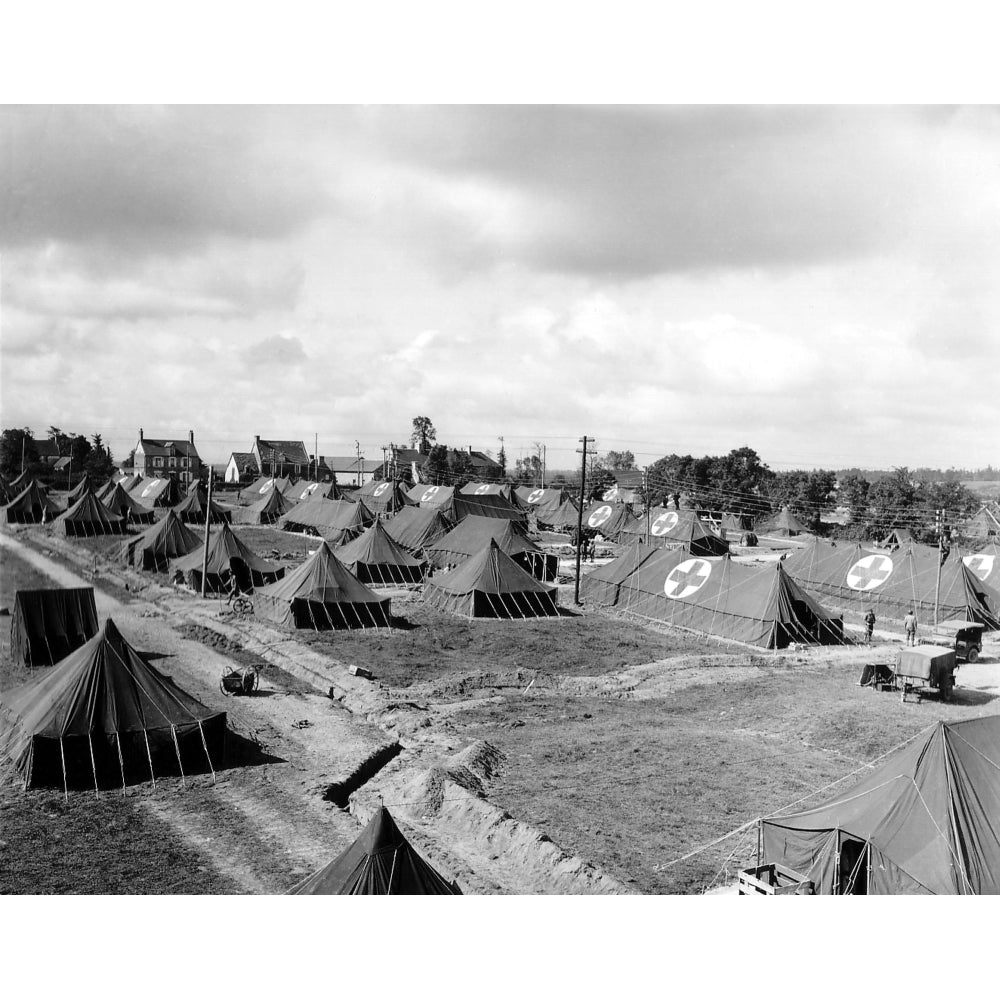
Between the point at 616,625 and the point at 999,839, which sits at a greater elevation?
the point at 999,839

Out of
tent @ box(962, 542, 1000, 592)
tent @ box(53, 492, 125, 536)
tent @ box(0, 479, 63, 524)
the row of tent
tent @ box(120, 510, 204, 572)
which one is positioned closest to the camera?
the row of tent

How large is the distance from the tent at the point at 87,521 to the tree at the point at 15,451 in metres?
18.1

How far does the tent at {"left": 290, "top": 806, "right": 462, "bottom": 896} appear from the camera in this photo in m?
10.5

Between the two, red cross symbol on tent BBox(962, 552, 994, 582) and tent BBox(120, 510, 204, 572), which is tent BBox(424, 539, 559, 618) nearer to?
tent BBox(120, 510, 204, 572)

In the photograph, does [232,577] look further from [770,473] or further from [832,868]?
[770,473]

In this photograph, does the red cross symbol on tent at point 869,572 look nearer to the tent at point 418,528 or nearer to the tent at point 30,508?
the tent at point 418,528

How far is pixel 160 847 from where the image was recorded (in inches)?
583

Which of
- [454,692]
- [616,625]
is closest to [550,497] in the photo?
[616,625]

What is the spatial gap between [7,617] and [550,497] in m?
58.9

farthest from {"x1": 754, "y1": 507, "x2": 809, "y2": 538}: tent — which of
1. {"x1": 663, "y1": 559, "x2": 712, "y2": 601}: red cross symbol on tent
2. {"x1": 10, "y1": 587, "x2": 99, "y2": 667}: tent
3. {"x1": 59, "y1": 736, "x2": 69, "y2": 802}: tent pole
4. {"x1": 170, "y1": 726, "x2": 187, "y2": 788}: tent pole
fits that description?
{"x1": 59, "y1": 736, "x2": 69, "y2": 802}: tent pole

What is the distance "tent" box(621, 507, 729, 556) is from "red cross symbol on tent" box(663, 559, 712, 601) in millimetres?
22070

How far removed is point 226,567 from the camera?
4253 cm

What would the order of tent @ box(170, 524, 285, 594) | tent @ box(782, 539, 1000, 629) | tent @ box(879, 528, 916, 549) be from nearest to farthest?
1. tent @ box(782, 539, 1000, 629)
2. tent @ box(170, 524, 285, 594)
3. tent @ box(879, 528, 916, 549)

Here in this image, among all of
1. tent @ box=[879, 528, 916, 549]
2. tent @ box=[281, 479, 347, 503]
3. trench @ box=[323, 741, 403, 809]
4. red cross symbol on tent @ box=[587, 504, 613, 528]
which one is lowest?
trench @ box=[323, 741, 403, 809]
